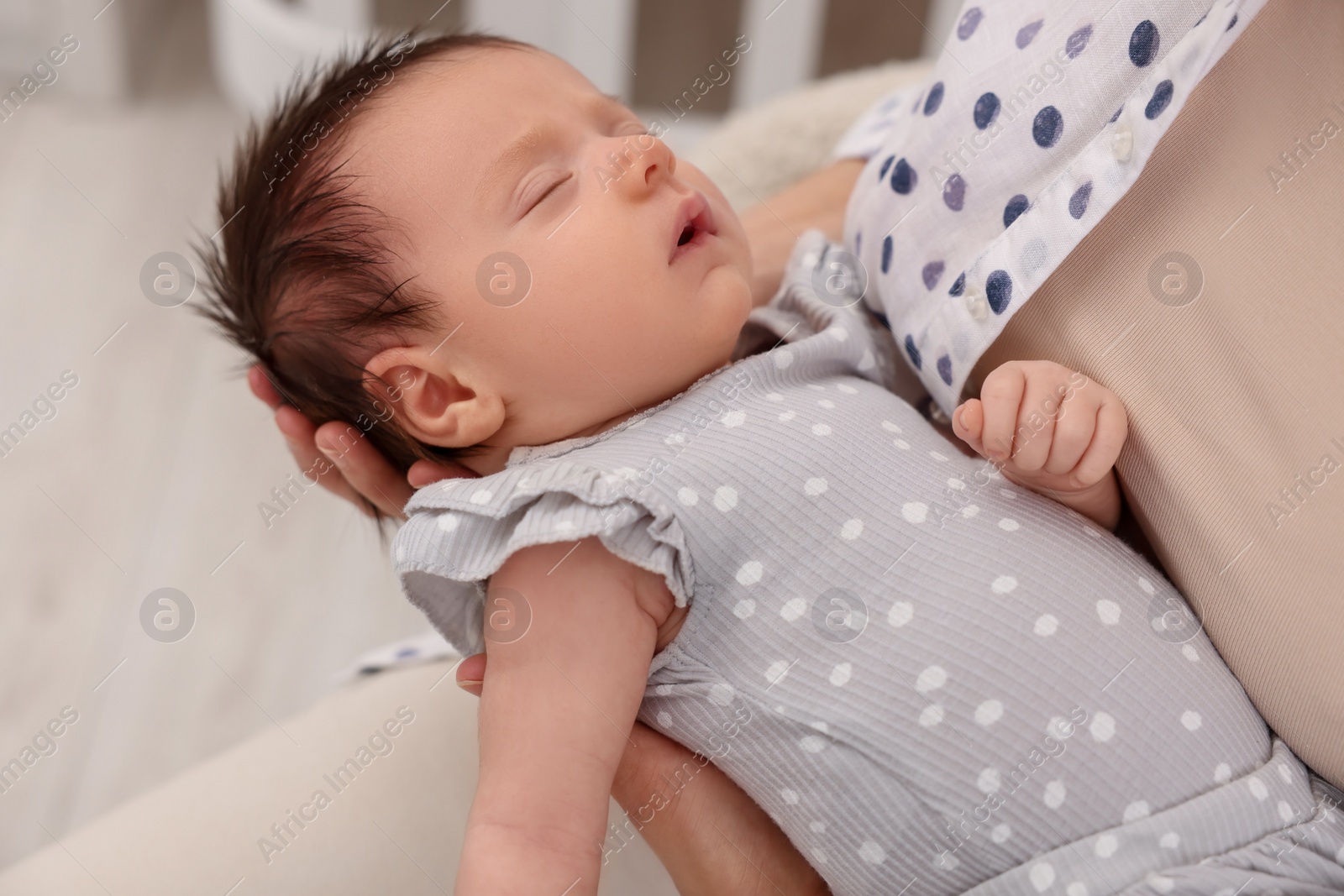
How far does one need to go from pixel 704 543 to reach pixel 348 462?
0.28 m

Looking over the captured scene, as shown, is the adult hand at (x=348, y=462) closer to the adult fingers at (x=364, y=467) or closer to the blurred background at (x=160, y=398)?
the adult fingers at (x=364, y=467)

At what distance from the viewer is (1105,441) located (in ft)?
2.10

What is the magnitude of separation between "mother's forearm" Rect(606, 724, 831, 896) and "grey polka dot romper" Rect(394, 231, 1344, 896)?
0.03 meters

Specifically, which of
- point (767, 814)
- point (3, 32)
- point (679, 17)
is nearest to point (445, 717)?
point (767, 814)

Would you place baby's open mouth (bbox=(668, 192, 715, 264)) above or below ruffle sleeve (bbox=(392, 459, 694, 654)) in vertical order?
above

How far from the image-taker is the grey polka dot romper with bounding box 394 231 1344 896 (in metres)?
0.63

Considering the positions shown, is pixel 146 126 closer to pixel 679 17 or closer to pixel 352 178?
pixel 679 17

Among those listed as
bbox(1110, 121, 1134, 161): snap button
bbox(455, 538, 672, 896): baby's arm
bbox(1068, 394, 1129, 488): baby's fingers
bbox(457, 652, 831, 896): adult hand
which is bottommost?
bbox(457, 652, 831, 896): adult hand

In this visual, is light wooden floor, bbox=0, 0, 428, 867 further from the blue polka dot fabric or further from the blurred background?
the blue polka dot fabric

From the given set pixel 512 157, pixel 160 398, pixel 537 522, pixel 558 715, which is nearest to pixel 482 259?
pixel 512 157

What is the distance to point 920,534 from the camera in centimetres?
68

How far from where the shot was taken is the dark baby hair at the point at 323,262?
2.31 ft

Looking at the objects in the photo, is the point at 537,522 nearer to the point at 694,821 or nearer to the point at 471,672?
the point at 471,672

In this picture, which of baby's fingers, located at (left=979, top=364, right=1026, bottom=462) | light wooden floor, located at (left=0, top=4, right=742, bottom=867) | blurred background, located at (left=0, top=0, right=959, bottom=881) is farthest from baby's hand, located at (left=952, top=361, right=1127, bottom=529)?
light wooden floor, located at (left=0, top=4, right=742, bottom=867)
